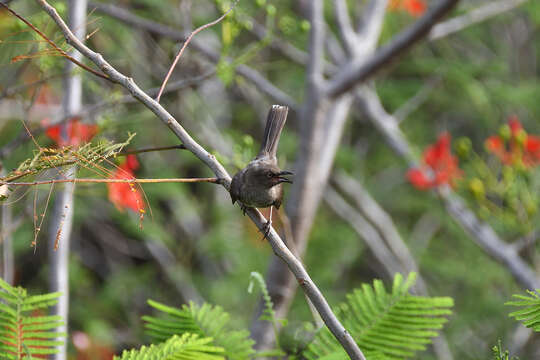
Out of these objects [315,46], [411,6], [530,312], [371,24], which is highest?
[411,6]

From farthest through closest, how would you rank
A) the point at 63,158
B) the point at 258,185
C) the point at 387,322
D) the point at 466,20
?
the point at 466,20
the point at 258,185
the point at 387,322
the point at 63,158

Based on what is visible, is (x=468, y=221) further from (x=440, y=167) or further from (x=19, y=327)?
(x=19, y=327)

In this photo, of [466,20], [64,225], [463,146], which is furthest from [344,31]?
[64,225]

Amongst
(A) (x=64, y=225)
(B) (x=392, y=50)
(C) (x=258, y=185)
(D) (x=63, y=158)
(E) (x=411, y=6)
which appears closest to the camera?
(D) (x=63, y=158)

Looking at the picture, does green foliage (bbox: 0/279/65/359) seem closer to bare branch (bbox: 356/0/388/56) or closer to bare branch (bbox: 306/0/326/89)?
bare branch (bbox: 306/0/326/89)

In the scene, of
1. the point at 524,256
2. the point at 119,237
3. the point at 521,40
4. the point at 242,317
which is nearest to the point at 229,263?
the point at 242,317

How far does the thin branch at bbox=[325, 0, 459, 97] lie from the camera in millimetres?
2907

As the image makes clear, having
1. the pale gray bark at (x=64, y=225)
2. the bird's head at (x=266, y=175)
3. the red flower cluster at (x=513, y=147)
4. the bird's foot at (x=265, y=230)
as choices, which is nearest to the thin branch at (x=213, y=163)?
the bird's foot at (x=265, y=230)

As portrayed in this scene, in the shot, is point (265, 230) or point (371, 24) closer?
point (265, 230)

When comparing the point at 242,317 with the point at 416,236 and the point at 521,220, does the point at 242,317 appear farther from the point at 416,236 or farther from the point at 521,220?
the point at 521,220

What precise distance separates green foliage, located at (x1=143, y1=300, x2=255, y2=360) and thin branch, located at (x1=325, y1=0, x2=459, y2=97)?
7.03 ft

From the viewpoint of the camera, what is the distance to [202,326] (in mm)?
1479

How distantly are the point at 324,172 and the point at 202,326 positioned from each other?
240cm

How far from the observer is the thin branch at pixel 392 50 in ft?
9.54
